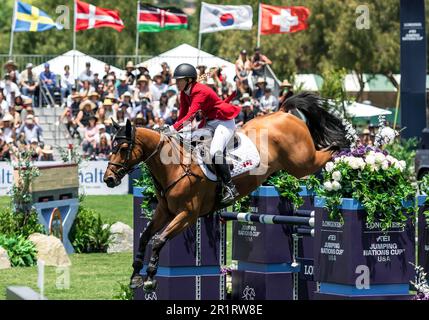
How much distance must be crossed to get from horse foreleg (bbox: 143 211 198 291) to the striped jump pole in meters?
0.45

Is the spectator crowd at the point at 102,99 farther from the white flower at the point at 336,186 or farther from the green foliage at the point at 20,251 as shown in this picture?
the white flower at the point at 336,186

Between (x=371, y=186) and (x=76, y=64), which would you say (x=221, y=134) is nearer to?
(x=371, y=186)

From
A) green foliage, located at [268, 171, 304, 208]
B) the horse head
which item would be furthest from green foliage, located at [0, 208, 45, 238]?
green foliage, located at [268, 171, 304, 208]

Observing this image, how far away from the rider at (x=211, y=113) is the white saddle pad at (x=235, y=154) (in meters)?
0.09

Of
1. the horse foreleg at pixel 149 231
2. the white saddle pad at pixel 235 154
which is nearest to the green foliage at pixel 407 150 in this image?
the white saddle pad at pixel 235 154

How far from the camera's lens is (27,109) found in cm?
2544

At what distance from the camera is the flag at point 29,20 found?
101 feet

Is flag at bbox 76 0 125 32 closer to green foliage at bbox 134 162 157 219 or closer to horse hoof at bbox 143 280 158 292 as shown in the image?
green foliage at bbox 134 162 157 219

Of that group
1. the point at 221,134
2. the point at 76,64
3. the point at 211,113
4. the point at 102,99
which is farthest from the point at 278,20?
the point at 221,134

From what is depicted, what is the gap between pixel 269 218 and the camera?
11.4 m

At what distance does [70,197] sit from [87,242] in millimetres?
728

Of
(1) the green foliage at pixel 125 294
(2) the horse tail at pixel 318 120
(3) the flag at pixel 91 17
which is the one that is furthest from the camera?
(3) the flag at pixel 91 17

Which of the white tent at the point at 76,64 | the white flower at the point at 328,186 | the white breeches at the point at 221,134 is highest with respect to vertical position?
the white tent at the point at 76,64

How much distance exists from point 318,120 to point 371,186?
4.77 m
